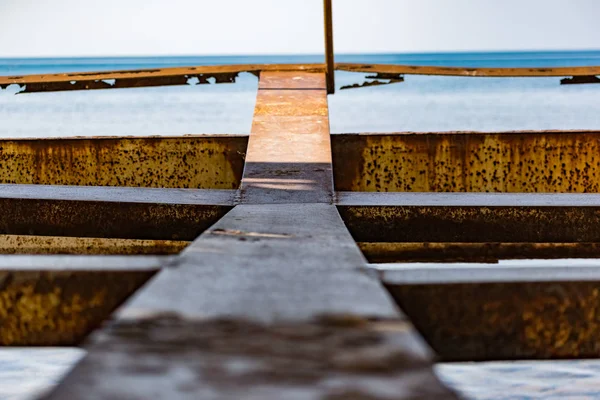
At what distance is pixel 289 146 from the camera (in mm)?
5023

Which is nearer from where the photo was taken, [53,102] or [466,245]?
[466,245]

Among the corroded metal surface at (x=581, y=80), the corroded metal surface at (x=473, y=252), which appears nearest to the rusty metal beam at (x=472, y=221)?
the corroded metal surface at (x=473, y=252)

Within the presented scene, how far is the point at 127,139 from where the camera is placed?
6270 mm

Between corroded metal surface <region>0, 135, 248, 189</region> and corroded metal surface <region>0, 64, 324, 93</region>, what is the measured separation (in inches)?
98.6

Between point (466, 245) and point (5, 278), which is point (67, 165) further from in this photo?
point (5, 278)

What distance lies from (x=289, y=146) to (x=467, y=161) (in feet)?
5.95

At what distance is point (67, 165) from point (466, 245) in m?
3.57

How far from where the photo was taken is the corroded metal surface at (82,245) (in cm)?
588

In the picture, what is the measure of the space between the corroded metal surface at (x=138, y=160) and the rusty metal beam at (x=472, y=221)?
2.77m

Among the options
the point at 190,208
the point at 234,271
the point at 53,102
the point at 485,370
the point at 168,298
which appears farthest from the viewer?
the point at 53,102

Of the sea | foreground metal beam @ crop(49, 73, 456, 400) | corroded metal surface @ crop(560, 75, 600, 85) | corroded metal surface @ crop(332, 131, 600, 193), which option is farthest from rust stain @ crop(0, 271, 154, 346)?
the sea

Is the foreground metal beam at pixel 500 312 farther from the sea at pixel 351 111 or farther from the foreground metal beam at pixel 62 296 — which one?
the sea at pixel 351 111

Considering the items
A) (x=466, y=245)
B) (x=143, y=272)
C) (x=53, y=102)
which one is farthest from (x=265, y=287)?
(x=53, y=102)

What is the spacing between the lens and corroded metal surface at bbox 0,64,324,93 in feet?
28.9
